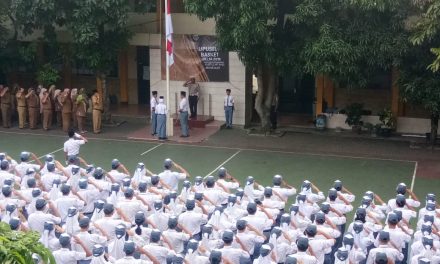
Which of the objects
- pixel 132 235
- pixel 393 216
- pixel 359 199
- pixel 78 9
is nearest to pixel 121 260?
pixel 132 235

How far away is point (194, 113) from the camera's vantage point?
21.1 meters

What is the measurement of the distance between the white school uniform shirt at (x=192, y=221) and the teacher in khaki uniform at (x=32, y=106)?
39.6ft

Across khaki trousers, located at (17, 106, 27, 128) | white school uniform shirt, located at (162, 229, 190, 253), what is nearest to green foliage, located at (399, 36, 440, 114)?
white school uniform shirt, located at (162, 229, 190, 253)

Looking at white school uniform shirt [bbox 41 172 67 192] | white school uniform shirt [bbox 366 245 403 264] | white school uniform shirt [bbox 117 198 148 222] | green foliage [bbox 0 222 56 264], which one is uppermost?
green foliage [bbox 0 222 56 264]

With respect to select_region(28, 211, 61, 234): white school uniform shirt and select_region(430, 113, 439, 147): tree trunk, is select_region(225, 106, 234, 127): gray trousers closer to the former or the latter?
select_region(430, 113, 439, 147): tree trunk

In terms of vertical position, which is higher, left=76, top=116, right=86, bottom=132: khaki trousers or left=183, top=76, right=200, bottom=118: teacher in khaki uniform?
left=183, top=76, right=200, bottom=118: teacher in khaki uniform

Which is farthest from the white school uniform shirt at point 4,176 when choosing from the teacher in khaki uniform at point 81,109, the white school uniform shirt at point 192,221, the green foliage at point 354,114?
the green foliage at point 354,114

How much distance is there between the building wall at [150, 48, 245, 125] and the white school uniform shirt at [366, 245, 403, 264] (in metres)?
12.6

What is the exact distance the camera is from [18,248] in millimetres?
4031

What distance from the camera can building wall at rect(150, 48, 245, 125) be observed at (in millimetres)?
20750

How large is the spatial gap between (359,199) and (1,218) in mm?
7180

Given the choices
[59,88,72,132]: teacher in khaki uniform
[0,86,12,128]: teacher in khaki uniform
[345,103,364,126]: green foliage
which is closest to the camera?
[345,103,364,126]: green foliage

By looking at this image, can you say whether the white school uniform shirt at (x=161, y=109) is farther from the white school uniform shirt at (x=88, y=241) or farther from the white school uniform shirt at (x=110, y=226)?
the white school uniform shirt at (x=88, y=241)

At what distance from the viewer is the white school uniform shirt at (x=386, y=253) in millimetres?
8384
